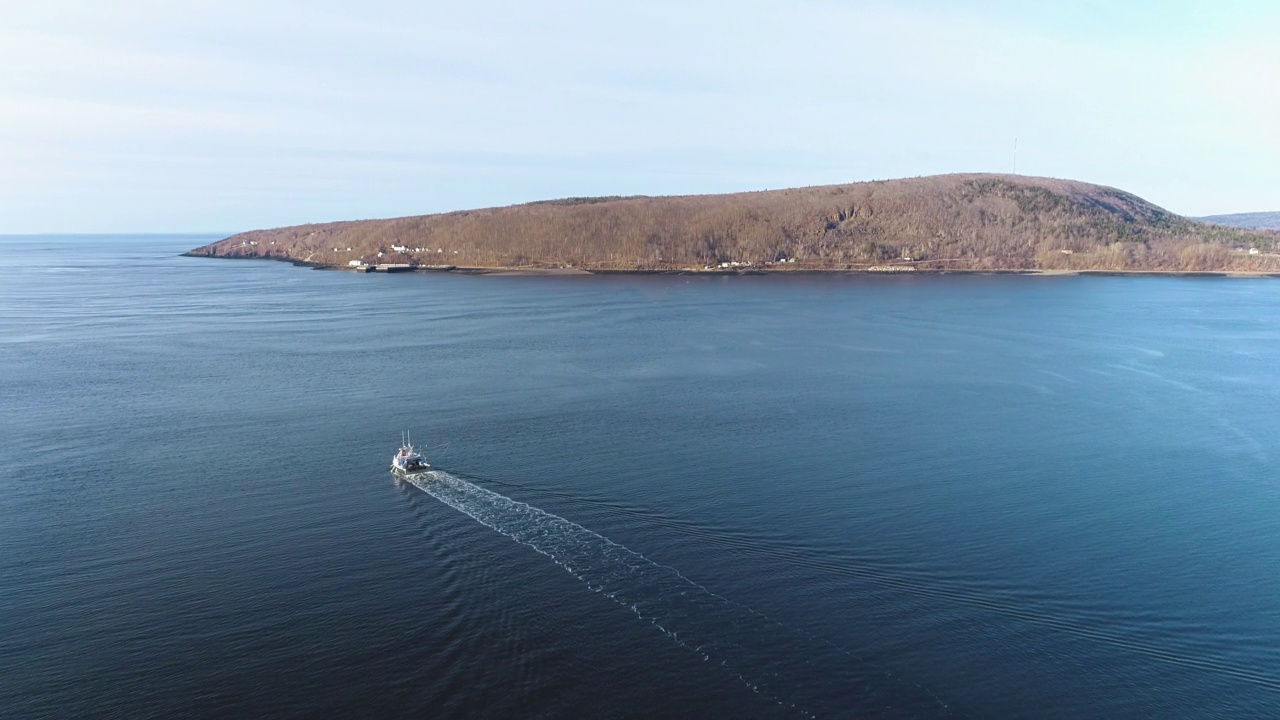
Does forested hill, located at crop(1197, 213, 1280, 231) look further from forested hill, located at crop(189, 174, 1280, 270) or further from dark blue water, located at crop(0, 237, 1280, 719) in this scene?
dark blue water, located at crop(0, 237, 1280, 719)

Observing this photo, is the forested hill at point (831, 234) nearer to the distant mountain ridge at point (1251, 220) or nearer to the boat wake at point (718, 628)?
the boat wake at point (718, 628)

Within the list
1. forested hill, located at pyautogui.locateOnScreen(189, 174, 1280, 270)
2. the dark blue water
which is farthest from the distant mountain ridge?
the dark blue water

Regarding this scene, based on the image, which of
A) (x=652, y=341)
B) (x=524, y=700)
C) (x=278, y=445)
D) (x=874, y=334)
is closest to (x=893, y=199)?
(x=874, y=334)

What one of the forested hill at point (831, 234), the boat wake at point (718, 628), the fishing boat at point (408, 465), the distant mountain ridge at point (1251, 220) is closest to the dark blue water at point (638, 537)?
the boat wake at point (718, 628)

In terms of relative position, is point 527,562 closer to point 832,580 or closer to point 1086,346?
point 832,580

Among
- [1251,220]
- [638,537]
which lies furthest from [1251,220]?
[638,537]
